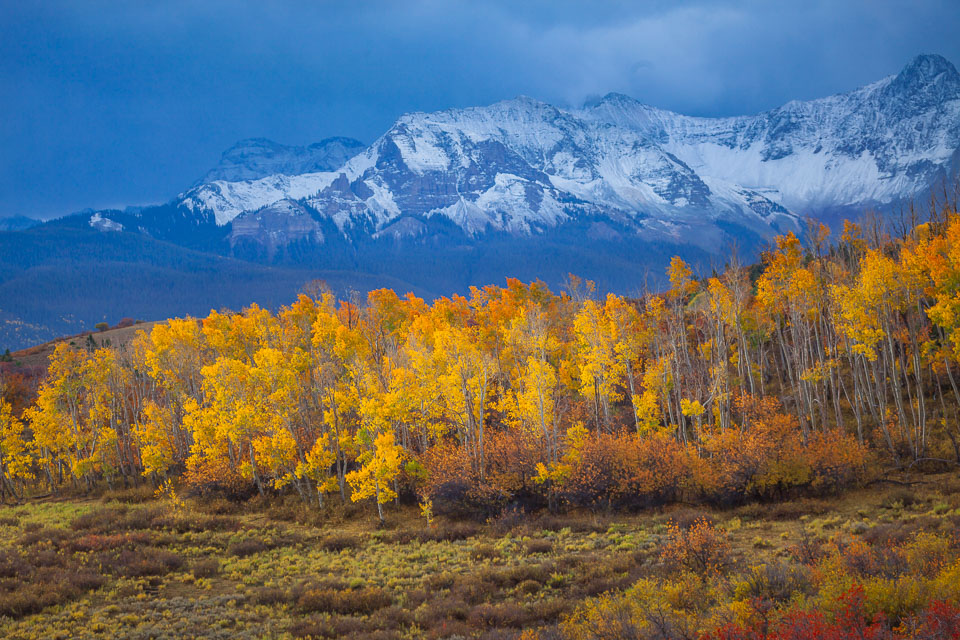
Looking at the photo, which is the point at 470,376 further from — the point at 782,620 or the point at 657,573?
the point at 782,620

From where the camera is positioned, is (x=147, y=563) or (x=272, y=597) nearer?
(x=272, y=597)

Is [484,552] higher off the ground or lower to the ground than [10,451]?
lower

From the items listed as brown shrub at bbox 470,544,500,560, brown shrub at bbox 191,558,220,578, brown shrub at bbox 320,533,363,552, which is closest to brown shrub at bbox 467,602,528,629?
brown shrub at bbox 470,544,500,560

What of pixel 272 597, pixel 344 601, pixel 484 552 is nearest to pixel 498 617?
pixel 344 601

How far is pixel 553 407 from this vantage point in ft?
124

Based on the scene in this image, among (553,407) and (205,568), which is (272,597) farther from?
(553,407)

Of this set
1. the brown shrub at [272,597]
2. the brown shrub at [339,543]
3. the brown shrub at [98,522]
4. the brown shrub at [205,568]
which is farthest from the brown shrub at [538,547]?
the brown shrub at [98,522]

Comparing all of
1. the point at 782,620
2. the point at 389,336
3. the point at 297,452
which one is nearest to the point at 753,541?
the point at 782,620

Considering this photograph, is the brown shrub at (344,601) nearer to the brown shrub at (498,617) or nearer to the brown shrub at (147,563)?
the brown shrub at (498,617)

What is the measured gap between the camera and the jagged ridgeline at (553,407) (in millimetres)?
33656

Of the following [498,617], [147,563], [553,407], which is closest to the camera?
[498,617]

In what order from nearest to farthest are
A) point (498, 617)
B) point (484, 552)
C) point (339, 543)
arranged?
point (498, 617)
point (484, 552)
point (339, 543)

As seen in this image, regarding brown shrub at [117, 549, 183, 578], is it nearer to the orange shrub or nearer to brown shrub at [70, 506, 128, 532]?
brown shrub at [70, 506, 128, 532]

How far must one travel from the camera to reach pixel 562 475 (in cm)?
3488
